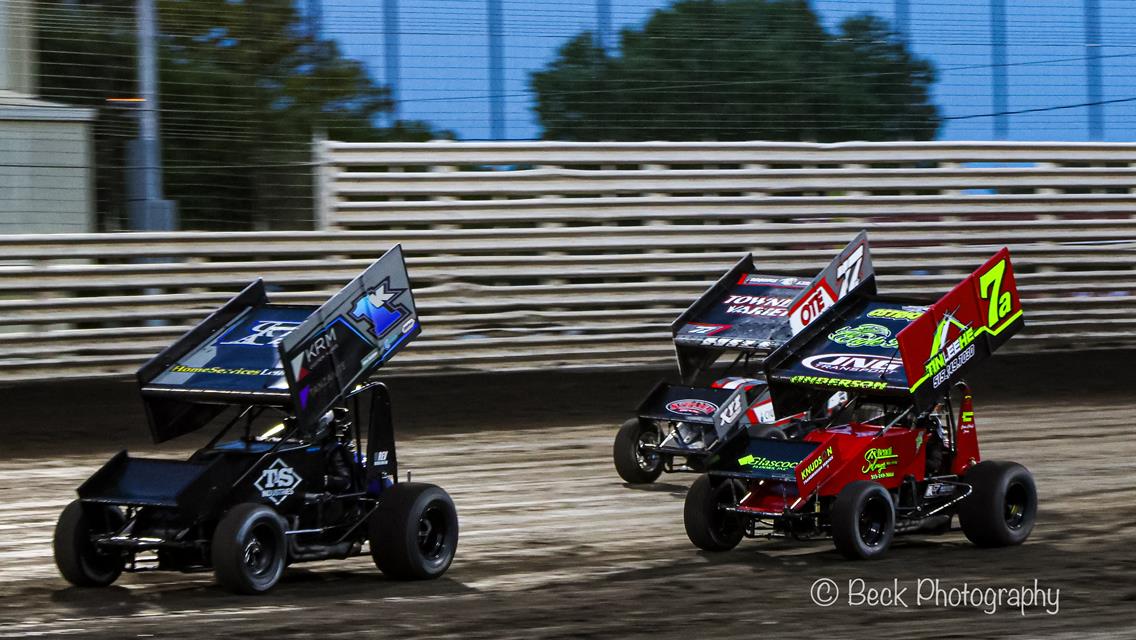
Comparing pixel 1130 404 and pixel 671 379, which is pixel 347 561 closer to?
pixel 671 379

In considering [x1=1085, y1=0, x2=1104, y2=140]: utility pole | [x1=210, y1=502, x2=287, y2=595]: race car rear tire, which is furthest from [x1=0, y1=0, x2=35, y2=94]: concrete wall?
[x1=1085, y1=0, x2=1104, y2=140]: utility pole

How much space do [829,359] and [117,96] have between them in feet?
24.7

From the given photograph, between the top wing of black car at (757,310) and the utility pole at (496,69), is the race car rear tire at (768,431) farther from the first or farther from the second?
the utility pole at (496,69)

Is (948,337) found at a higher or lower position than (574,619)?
higher

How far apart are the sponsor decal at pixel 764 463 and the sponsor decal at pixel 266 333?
261 centimetres

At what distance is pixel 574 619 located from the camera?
23.7 ft

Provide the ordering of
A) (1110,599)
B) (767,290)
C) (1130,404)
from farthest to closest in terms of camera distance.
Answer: (1130,404) < (767,290) < (1110,599)

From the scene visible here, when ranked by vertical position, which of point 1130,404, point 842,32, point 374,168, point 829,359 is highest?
point 842,32

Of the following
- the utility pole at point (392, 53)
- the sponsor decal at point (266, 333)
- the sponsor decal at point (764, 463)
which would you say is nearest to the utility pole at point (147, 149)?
the utility pole at point (392, 53)

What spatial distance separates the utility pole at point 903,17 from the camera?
17.6 meters

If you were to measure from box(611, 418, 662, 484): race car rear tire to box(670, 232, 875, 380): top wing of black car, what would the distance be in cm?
55

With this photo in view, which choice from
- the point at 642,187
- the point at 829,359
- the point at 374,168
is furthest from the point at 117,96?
the point at 829,359

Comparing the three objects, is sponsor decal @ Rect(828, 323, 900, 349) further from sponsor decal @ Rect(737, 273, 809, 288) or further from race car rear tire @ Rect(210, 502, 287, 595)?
race car rear tire @ Rect(210, 502, 287, 595)

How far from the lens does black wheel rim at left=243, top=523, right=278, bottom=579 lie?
7484 millimetres
